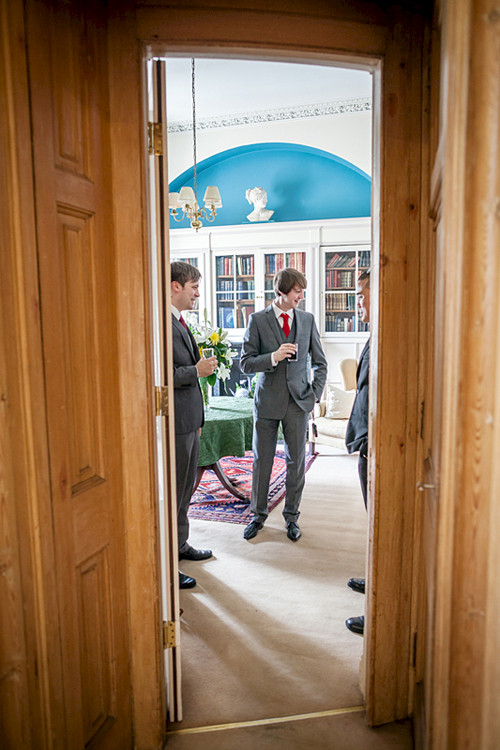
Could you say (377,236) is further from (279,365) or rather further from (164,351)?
(279,365)

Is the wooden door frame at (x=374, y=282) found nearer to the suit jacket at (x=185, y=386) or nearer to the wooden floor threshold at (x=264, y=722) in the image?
the wooden floor threshold at (x=264, y=722)

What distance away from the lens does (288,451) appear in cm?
355

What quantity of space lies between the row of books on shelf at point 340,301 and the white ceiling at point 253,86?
2262 millimetres

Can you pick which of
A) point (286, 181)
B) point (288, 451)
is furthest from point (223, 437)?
point (286, 181)

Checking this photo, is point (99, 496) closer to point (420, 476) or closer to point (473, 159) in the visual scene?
point (420, 476)

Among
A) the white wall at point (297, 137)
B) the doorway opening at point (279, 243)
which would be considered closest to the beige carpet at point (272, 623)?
the doorway opening at point (279, 243)

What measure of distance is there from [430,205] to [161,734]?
75.5 inches

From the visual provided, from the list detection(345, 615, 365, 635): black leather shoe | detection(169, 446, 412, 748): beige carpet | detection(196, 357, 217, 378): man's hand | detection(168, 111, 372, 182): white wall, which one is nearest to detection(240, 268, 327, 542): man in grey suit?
detection(169, 446, 412, 748): beige carpet

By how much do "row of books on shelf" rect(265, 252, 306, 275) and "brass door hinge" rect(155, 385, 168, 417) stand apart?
5314 millimetres

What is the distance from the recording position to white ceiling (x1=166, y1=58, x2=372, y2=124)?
17.6 feet

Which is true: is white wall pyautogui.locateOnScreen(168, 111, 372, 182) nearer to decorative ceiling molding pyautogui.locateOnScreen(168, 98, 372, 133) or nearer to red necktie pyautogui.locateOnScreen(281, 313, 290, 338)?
decorative ceiling molding pyautogui.locateOnScreen(168, 98, 372, 133)

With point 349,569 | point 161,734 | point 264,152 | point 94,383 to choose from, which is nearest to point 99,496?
point 94,383

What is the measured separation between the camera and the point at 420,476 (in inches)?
70.6

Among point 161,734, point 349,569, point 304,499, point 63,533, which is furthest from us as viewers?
point 304,499
